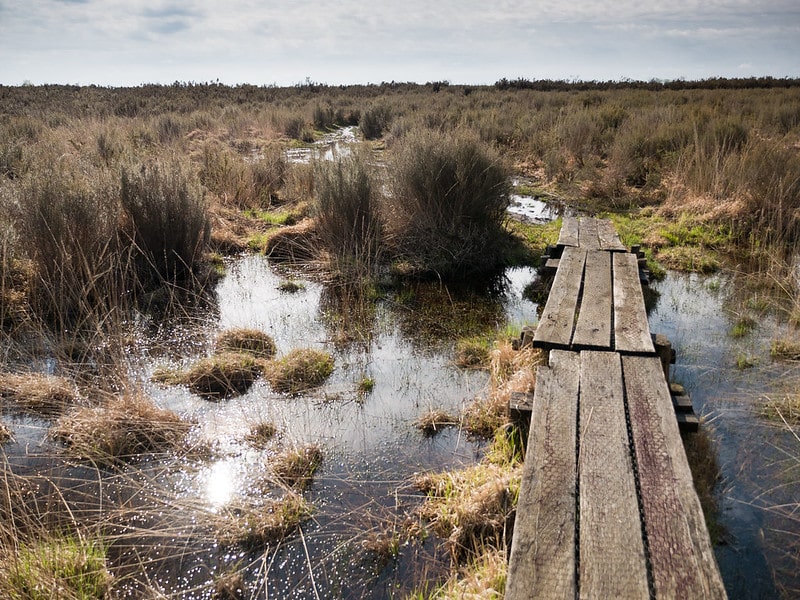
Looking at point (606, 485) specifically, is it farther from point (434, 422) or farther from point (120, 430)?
point (120, 430)

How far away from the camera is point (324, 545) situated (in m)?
2.82

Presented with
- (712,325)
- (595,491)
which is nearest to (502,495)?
(595,491)

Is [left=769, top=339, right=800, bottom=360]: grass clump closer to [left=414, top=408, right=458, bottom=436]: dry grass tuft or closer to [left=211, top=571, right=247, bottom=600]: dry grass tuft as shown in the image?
[left=414, top=408, right=458, bottom=436]: dry grass tuft

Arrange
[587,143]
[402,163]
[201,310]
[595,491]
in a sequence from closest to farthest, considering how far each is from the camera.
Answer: [595,491] → [201,310] → [402,163] → [587,143]

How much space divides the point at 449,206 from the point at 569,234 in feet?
4.91

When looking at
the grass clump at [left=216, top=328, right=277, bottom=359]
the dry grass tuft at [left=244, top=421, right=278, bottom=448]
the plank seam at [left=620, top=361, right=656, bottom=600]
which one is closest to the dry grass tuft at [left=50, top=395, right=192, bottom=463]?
the dry grass tuft at [left=244, top=421, right=278, bottom=448]

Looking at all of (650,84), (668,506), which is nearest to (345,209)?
(668,506)

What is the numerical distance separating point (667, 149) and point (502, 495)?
1070cm

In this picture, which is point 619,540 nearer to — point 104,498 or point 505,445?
point 505,445

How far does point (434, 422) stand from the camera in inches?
150

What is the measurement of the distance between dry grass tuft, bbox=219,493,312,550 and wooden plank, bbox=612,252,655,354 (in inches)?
86.1

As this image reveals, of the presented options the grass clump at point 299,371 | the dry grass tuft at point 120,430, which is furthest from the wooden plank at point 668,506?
the dry grass tuft at point 120,430

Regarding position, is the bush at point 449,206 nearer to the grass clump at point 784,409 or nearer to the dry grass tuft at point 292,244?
the dry grass tuft at point 292,244

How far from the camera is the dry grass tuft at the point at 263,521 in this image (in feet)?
9.32
